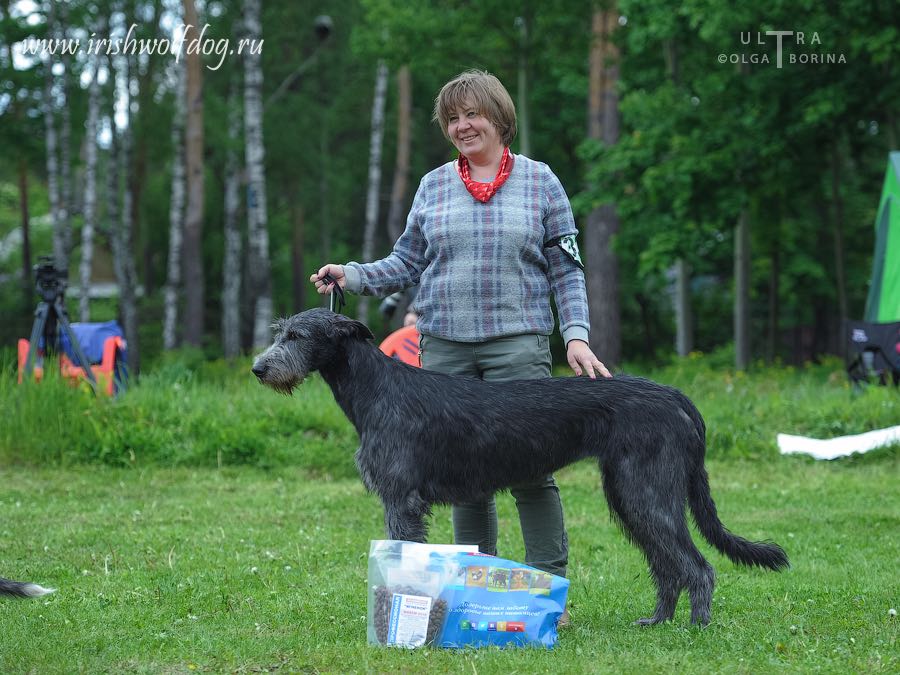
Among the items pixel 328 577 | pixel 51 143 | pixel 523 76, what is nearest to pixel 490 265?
pixel 328 577

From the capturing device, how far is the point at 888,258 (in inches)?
467

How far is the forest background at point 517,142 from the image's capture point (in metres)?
16.4

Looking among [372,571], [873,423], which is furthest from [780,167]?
[372,571]

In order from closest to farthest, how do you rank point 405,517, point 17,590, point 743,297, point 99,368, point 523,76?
1. point 405,517
2. point 17,590
3. point 99,368
4. point 743,297
5. point 523,76

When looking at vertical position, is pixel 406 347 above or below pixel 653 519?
above

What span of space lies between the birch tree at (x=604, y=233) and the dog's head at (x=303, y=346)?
13588mm

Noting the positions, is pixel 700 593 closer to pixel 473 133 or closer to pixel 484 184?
pixel 484 184

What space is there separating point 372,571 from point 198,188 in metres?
17.4

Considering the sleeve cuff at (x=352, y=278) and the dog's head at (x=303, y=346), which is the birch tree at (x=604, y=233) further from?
the dog's head at (x=303, y=346)

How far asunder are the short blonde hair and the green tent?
28.0ft

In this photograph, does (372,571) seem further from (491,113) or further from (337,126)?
(337,126)

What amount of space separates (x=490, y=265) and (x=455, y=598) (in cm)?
131

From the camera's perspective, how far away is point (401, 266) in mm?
4270

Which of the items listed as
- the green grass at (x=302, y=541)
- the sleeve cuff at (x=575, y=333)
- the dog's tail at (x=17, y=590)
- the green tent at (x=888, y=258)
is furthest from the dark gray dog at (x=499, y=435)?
the green tent at (x=888, y=258)
